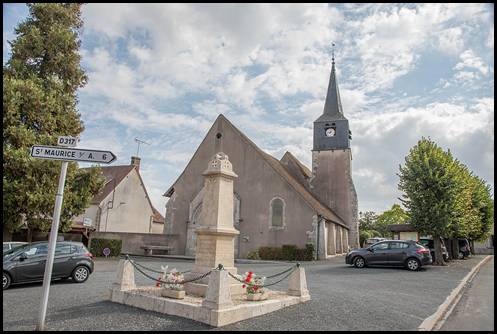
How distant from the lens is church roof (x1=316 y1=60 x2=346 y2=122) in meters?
37.1

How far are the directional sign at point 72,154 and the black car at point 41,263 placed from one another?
623 cm

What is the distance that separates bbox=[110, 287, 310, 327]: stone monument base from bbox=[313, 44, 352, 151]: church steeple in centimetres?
2848

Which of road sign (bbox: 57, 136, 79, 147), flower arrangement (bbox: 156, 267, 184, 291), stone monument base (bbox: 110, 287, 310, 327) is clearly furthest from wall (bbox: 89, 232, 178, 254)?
road sign (bbox: 57, 136, 79, 147)

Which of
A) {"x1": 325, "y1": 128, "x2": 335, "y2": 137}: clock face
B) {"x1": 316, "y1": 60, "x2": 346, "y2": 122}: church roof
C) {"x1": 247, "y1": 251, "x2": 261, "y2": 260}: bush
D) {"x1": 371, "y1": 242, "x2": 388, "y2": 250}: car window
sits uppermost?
{"x1": 316, "y1": 60, "x2": 346, "y2": 122}: church roof

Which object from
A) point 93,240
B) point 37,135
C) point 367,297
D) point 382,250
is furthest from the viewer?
point 93,240

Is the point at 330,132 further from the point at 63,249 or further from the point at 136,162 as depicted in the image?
the point at 63,249

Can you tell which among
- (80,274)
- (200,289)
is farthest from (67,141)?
(80,274)

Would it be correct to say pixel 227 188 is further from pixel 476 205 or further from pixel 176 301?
pixel 476 205

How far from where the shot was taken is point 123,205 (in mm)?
35156

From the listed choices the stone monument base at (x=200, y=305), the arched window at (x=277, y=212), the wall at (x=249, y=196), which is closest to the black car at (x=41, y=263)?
the stone monument base at (x=200, y=305)

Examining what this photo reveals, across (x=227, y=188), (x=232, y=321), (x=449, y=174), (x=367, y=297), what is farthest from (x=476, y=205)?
(x=232, y=321)

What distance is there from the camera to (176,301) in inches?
289

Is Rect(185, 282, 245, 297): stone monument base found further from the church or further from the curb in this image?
the church

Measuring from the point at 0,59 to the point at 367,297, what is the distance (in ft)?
32.5
